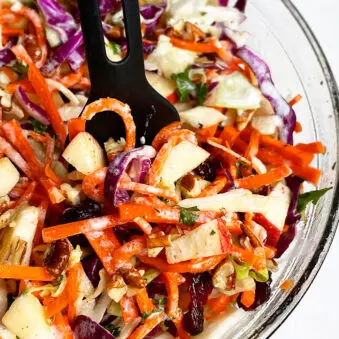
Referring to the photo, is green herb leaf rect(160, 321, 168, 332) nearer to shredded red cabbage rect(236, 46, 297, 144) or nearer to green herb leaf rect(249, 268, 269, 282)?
green herb leaf rect(249, 268, 269, 282)

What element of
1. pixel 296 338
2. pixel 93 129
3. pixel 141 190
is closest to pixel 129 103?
pixel 93 129

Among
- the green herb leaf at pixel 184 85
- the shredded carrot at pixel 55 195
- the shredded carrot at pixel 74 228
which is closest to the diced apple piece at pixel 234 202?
the shredded carrot at pixel 74 228

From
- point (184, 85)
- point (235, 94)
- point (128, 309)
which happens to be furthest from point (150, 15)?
point (128, 309)

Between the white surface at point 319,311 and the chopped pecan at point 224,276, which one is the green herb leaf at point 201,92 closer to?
the chopped pecan at point 224,276

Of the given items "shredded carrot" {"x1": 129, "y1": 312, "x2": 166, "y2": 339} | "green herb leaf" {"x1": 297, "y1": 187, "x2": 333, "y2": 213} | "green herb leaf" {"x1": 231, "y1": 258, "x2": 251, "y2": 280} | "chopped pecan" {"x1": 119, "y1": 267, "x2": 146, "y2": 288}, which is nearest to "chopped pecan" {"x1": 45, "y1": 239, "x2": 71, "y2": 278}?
"chopped pecan" {"x1": 119, "y1": 267, "x2": 146, "y2": 288}

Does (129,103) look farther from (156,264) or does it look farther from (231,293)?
(231,293)

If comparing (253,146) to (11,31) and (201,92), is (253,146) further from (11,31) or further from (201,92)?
(11,31)
